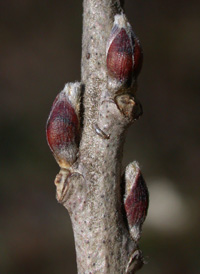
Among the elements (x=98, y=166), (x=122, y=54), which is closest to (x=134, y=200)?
(x=98, y=166)

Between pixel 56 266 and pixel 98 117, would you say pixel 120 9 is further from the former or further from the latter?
pixel 56 266

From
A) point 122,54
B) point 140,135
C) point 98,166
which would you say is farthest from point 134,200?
point 140,135

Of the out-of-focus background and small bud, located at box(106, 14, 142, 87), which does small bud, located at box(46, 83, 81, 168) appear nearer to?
small bud, located at box(106, 14, 142, 87)

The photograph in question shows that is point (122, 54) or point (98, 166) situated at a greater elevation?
point (122, 54)

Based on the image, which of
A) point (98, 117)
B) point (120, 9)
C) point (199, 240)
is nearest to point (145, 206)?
point (98, 117)

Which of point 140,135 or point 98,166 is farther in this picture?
point 140,135

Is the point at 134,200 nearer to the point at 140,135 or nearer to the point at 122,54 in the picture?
the point at 122,54
